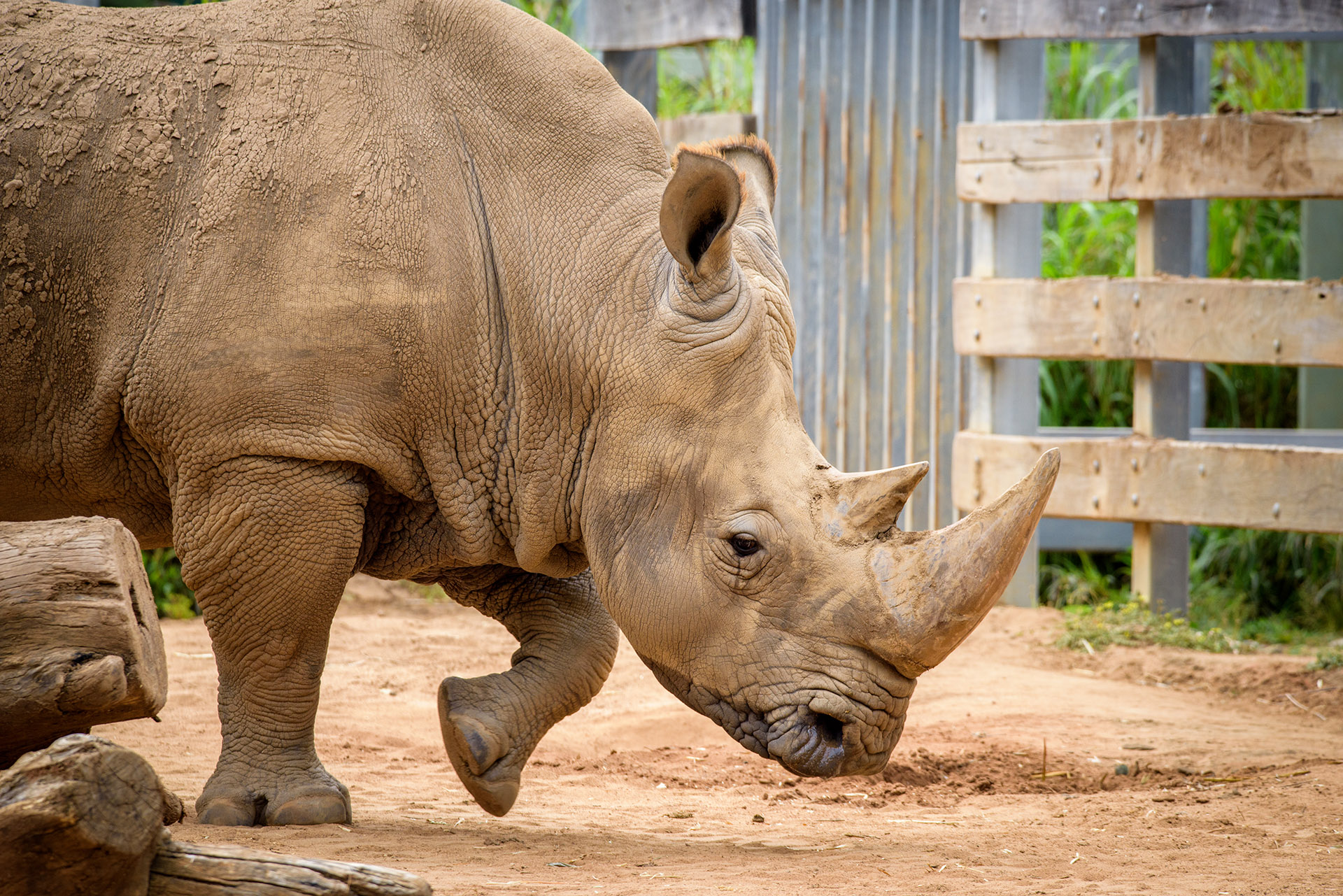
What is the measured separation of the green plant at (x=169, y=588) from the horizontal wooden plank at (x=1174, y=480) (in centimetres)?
455

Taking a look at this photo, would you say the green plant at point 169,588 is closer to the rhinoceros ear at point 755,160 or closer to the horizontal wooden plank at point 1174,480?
the horizontal wooden plank at point 1174,480

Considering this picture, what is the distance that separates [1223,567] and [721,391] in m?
7.12

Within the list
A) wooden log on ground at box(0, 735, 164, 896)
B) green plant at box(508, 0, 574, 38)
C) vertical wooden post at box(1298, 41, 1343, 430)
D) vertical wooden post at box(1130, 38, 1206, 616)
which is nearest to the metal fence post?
vertical wooden post at box(1130, 38, 1206, 616)

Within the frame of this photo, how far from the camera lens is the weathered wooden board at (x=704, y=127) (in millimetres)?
9797

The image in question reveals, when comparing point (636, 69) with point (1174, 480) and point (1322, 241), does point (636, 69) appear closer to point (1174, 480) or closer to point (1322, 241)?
point (1174, 480)

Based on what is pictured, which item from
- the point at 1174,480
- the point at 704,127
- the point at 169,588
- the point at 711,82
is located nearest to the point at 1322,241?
the point at 1174,480

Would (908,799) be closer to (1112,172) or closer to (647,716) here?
(647,716)

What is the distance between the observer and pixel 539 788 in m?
5.34

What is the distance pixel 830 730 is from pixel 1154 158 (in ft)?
17.1

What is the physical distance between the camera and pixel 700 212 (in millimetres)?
4137

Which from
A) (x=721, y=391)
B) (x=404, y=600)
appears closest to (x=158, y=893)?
(x=721, y=391)

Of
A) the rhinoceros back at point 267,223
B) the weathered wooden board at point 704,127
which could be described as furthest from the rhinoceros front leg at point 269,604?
the weathered wooden board at point 704,127

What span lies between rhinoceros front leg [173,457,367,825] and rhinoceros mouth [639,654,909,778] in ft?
4.11

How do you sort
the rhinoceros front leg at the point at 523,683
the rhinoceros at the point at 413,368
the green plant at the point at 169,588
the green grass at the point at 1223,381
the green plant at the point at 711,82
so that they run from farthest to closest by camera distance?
1. the green plant at the point at 711,82
2. the green grass at the point at 1223,381
3. the green plant at the point at 169,588
4. the rhinoceros front leg at the point at 523,683
5. the rhinoceros at the point at 413,368
